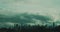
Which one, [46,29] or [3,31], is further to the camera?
[46,29]

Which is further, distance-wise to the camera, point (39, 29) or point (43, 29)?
point (43, 29)

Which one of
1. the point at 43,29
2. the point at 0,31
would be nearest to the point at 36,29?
the point at 43,29

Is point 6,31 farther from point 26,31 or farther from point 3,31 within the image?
point 26,31

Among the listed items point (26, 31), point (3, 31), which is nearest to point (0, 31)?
point (3, 31)

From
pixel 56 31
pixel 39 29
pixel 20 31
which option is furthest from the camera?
pixel 20 31

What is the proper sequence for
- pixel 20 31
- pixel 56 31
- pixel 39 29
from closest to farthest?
pixel 56 31
pixel 39 29
pixel 20 31

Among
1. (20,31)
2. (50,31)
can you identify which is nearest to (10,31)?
(20,31)

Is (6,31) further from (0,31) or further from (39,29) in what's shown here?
(39,29)
